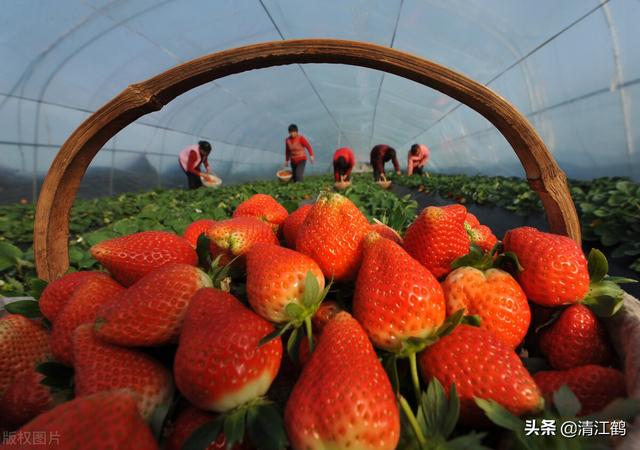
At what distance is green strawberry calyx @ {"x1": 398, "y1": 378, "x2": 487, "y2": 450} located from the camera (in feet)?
1.93

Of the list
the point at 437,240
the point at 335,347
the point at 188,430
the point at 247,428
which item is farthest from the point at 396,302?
the point at 188,430

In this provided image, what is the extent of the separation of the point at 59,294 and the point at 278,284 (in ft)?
2.16

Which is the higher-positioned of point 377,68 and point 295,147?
point 295,147

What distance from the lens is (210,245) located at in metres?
1.08

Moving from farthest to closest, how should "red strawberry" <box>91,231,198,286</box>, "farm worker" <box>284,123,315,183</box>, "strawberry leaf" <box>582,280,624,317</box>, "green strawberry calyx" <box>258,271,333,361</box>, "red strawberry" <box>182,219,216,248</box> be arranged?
"farm worker" <box>284,123,315,183</box>, "red strawberry" <box>182,219,216,248</box>, "red strawberry" <box>91,231,198,286</box>, "strawberry leaf" <box>582,280,624,317</box>, "green strawberry calyx" <box>258,271,333,361</box>

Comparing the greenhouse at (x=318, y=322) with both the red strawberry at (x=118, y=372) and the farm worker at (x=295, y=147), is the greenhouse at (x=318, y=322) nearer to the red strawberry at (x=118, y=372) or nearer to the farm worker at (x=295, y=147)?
the red strawberry at (x=118, y=372)

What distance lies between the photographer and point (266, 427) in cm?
62

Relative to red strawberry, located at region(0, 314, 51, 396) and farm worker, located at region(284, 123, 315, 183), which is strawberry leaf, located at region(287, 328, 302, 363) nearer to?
red strawberry, located at region(0, 314, 51, 396)

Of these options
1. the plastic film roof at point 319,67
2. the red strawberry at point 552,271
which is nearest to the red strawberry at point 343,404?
the red strawberry at point 552,271

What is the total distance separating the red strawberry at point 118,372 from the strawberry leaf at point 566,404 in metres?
→ 0.72

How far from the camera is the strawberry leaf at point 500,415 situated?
61 centimetres

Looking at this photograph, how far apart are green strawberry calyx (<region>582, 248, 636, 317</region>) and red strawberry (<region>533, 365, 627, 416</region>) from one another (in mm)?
169

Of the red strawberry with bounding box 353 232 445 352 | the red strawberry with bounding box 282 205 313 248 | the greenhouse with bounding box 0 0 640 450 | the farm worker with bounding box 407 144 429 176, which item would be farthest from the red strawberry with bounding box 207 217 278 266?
the farm worker with bounding box 407 144 429 176

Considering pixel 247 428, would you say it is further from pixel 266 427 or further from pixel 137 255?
pixel 137 255
